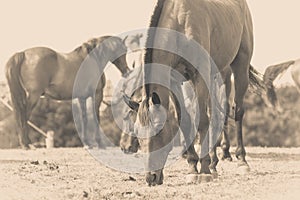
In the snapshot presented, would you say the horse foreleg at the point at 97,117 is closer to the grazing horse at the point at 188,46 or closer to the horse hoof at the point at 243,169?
the grazing horse at the point at 188,46

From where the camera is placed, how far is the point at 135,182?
6000 mm

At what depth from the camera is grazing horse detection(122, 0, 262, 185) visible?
520cm

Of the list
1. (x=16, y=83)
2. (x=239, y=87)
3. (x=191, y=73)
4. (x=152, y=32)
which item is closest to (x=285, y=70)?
(x=239, y=87)

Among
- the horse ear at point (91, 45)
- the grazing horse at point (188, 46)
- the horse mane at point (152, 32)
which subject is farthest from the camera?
the horse ear at point (91, 45)

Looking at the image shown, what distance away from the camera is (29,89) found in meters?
11.8

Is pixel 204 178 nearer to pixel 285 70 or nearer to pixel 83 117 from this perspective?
pixel 83 117

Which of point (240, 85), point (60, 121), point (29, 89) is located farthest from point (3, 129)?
point (240, 85)

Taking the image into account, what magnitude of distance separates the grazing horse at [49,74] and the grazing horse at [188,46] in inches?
199

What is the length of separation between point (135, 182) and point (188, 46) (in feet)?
4.69

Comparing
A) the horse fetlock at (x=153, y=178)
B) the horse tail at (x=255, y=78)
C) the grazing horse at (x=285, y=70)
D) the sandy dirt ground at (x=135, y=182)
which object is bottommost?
the sandy dirt ground at (x=135, y=182)

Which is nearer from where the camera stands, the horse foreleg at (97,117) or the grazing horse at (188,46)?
the grazing horse at (188,46)

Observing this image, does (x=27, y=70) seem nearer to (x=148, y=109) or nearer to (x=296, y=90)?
(x=296, y=90)

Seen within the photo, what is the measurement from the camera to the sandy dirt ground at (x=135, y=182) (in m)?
5.07

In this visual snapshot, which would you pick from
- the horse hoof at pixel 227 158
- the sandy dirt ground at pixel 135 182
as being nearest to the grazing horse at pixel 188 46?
the sandy dirt ground at pixel 135 182
